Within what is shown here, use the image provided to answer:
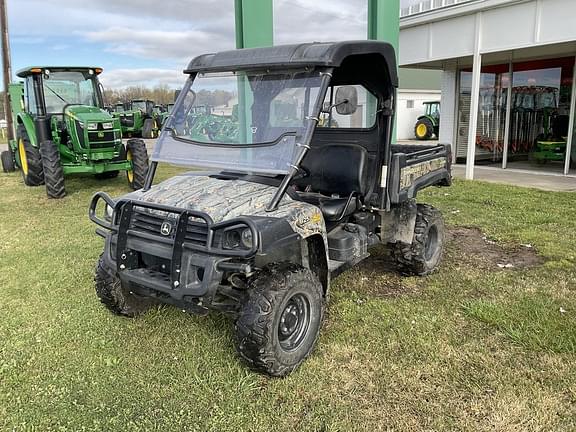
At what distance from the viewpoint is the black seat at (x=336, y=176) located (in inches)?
157

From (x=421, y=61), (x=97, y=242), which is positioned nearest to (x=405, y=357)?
(x=97, y=242)

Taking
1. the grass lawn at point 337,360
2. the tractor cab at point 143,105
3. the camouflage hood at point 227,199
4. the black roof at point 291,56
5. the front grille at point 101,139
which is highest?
the tractor cab at point 143,105

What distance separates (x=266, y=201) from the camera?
318 cm

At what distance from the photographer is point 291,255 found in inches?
133

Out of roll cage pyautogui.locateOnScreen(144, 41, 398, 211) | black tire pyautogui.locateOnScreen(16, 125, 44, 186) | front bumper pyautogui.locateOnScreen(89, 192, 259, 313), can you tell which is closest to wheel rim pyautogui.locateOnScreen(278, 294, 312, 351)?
front bumper pyautogui.locateOnScreen(89, 192, 259, 313)

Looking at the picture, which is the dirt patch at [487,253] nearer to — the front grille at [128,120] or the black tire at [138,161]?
the black tire at [138,161]

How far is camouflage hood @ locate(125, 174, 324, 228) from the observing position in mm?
3078

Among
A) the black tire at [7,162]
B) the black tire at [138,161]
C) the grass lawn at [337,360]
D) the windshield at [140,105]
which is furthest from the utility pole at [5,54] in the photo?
the grass lawn at [337,360]

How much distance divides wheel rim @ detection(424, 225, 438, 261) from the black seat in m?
1.14

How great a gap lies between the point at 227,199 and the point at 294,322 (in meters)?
0.88

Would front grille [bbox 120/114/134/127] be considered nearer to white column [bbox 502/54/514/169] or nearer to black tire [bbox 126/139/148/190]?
black tire [bbox 126/139/148/190]

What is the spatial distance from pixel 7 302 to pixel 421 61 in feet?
33.1

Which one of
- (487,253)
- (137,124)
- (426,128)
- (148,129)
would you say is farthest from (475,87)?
(137,124)

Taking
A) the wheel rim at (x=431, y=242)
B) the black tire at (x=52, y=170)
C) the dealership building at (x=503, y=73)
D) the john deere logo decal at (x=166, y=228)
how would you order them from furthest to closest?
1. the dealership building at (x=503, y=73)
2. the black tire at (x=52, y=170)
3. the wheel rim at (x=431, y=242)
4. the john deere logo decal at (x=166, y=228)
